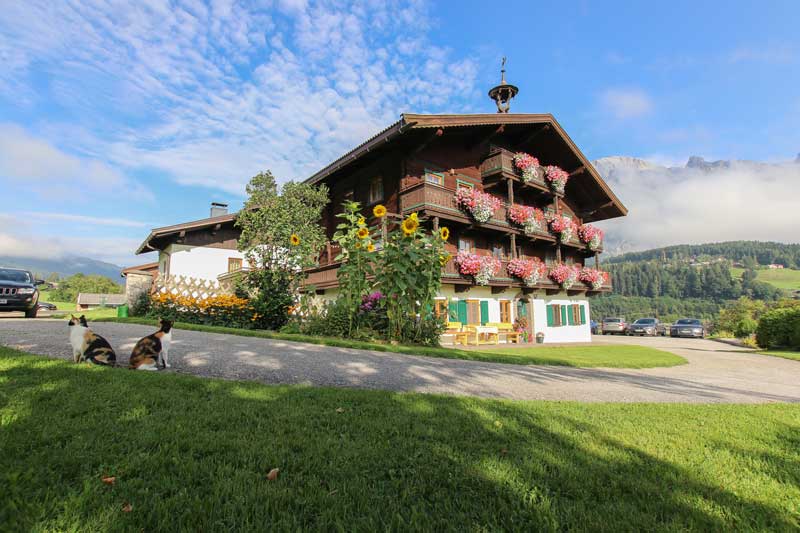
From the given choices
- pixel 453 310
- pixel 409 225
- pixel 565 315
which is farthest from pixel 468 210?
pixel 565 315

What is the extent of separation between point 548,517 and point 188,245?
2157 centimetres

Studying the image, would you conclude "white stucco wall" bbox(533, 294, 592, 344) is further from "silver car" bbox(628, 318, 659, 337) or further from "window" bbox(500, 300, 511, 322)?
"silver car" bbox(628, 318, 659, 337)

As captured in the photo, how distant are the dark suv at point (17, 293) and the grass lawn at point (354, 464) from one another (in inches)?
458

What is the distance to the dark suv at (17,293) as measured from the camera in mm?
12227

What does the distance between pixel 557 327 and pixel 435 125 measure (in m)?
13.3

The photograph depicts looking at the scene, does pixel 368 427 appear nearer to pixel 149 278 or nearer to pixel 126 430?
pixel 126 430

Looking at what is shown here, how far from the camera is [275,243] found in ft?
44.8

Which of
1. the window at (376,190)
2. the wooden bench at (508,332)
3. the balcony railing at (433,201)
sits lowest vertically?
the wooden bench at (508,332)

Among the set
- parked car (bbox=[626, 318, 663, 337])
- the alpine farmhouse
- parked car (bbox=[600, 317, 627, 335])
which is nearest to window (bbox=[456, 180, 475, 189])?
the alpine farmhouse

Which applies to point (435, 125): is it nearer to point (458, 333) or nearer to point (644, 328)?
point (458, 333)

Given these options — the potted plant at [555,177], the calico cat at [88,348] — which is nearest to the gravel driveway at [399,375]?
the calico cat at [88,348]

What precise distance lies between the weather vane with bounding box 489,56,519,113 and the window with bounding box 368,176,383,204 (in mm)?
8144

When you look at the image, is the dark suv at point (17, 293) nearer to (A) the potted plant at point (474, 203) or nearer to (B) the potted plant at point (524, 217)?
(A) the potted plant at point (474, 203)

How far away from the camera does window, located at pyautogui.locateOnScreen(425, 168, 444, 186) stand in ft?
56.6
